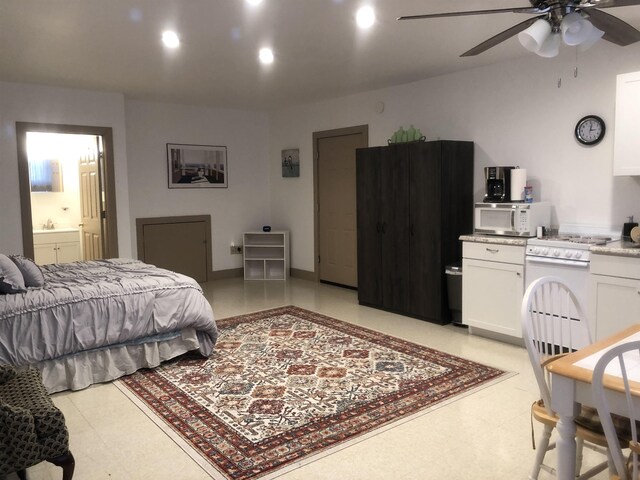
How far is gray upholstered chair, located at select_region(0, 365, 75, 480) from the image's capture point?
6.84 ft

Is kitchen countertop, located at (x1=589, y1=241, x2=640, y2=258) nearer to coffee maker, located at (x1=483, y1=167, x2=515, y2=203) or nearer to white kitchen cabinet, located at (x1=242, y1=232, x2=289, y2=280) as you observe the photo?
coffee maker, located at (x1=483, y1=167, x2=515, y2=203)

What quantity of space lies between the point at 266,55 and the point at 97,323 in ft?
8.35

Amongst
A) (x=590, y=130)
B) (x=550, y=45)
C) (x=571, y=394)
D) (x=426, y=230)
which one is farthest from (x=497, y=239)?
(x=571, y=394)

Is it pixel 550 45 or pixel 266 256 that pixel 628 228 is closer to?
pixel 550 45

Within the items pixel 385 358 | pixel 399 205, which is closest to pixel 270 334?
pixel 385 358

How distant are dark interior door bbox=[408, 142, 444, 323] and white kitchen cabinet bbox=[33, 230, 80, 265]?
5044 mm

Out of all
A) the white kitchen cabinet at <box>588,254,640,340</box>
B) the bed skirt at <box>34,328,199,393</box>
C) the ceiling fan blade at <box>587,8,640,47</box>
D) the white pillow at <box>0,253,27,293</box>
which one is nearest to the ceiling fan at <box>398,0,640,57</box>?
the ceiling fan blade at <box>587,8,640,47</box>

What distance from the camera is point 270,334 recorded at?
4.74 metres

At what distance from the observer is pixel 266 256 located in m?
7.70

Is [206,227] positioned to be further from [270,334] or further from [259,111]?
[270,334]

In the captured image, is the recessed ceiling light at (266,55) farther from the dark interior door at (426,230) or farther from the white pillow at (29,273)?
the white pillow at (29,273)

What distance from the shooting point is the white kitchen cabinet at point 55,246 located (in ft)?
23.8

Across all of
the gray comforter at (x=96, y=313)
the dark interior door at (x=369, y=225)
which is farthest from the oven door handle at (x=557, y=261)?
the gray comforter at (x=96, y=313)

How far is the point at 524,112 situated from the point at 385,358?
257 cm
